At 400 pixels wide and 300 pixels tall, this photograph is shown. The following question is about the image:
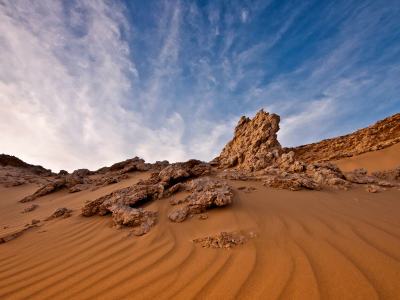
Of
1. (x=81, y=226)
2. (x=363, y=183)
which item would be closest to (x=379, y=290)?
(x=81, y=226)

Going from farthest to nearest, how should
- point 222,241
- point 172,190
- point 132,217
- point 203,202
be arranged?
point 172,190 < point 203,202 < point 132,217 < point 222,241

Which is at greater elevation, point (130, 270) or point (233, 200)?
point (233, 200)

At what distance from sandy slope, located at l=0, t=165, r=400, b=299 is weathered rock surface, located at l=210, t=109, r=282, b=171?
13.4ft

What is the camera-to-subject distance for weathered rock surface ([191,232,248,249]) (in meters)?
2.38

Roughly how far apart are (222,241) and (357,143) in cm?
2156

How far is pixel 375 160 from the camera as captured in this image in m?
13.5

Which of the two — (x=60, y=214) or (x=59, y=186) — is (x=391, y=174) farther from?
(x=59, y=186)

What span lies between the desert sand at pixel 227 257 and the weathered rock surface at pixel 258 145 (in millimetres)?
3901

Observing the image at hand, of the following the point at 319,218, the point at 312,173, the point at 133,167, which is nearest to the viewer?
the point at 319,218

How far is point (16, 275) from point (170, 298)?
2181 mm

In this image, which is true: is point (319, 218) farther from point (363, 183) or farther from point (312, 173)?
point (363, 183)

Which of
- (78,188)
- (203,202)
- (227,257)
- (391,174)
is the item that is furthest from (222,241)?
(391,174)

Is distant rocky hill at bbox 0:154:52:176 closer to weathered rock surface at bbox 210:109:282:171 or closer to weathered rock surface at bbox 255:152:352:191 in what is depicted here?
weathered rock surface at bbox 210:109:282:171

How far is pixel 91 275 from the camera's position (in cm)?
208
